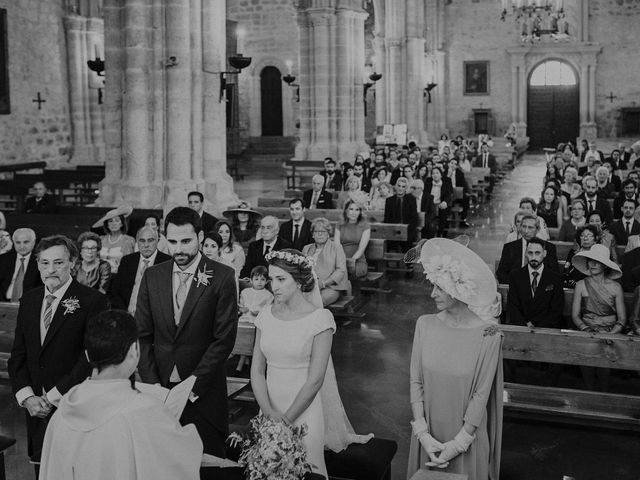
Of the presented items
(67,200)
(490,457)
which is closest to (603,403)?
(490,457)

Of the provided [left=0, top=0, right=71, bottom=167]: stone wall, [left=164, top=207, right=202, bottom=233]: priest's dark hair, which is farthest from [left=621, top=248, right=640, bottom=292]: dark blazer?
[left=0, top=0, right=71, bottom=167]: stone wall

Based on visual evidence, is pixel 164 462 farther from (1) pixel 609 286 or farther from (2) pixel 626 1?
(2) pixel 626 1

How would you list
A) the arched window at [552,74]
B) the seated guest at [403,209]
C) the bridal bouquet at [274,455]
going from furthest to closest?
the arched window at [552,74]
the seated guest at [403,209]
the bridal bouquet at [274,455]

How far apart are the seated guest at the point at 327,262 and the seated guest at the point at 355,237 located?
3.77 ft

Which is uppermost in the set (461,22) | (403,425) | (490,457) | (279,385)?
(461,22)

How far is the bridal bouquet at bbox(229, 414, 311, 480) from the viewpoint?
3.71 meters

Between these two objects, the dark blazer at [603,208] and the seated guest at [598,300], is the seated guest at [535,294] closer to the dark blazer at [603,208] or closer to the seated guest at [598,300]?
the seated guest at [598,300]

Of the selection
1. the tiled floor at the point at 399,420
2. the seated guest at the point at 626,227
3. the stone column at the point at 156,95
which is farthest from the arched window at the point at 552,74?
the tiled floor at the point at 399,420

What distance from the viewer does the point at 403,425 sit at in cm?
636

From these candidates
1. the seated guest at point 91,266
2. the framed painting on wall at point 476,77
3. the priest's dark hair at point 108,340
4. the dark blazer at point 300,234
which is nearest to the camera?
the priest's dark hair at point 108,340

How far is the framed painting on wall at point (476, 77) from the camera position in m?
37.9

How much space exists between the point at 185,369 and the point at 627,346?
338 cm

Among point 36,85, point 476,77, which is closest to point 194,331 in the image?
point 36,85

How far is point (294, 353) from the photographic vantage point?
14.3 ft
